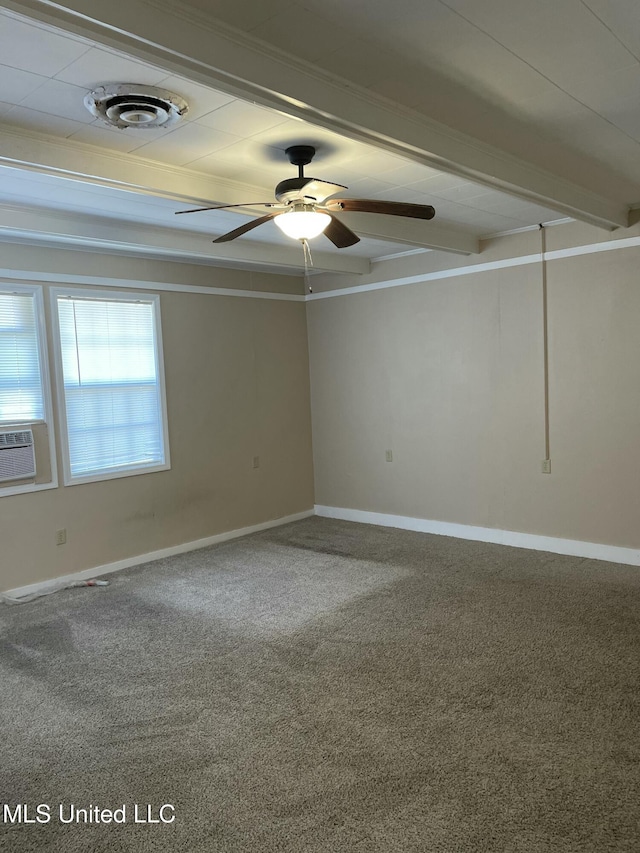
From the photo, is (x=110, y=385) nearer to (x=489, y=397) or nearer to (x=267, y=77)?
(x=489, y=397)

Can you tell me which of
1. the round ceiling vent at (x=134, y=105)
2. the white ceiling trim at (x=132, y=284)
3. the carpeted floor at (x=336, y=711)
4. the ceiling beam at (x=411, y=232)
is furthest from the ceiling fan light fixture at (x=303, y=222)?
the white ceiling trim at (x=132, y=284)

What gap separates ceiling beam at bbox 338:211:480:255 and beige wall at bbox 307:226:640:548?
310mm

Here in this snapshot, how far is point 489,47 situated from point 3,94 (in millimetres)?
1831

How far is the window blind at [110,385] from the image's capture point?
4934 millimetres

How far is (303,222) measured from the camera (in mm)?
3111

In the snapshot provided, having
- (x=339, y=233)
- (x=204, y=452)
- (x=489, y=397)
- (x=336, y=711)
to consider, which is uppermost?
(x=339, y=233)

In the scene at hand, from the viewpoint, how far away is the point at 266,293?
629cm

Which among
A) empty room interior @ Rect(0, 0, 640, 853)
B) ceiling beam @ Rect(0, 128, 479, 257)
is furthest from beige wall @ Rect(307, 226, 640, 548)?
ceiling beam @ Rect(0, 128, 479, 257)

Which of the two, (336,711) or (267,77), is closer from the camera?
(267,77)

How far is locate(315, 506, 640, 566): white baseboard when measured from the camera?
15.7 feet

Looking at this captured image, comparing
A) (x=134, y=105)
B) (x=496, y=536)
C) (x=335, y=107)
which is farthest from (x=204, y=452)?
(x=335, y=107)

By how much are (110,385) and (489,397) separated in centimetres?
316

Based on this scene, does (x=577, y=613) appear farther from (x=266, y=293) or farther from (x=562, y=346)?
(x=266, y=293)

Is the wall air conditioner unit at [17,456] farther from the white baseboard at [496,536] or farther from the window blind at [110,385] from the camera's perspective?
the white baseboard at [496,536]
